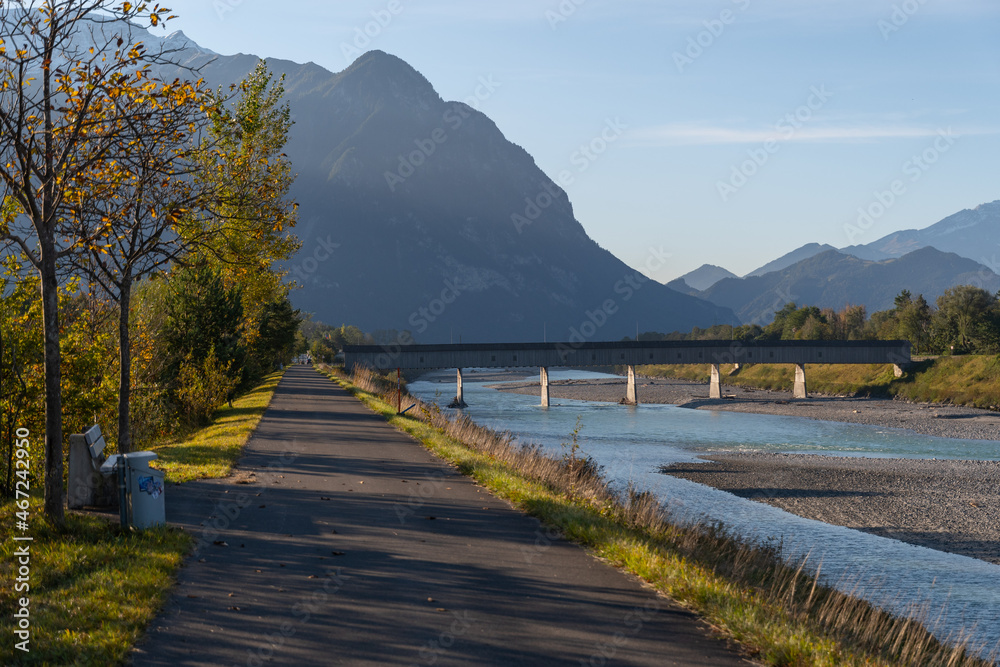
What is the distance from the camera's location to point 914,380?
98.2 m

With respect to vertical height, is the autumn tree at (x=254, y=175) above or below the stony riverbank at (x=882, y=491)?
above

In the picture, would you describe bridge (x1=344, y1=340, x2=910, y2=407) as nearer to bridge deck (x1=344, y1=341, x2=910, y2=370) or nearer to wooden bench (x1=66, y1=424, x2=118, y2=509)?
bridge deck (x1=344, y1=341, x2=910, y2=370)

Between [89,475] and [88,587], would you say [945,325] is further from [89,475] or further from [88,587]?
[88,587]

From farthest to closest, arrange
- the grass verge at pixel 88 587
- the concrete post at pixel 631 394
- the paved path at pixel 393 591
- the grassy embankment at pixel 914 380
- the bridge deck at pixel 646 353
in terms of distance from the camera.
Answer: the concrete post at pixel 631 394, the bridge deck at pixel 646 353, the grassy embankment at pixel 914 380, the paved path at pixel 393 591, the grass verge at pixel 88 587

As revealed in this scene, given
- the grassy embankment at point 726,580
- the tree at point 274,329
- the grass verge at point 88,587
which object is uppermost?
the tree at point 274,329

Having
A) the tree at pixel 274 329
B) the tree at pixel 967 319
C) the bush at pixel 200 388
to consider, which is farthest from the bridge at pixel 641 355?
the bush at pixel 200 388

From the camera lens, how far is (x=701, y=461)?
4244 cm

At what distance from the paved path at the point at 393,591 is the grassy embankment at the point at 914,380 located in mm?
85100

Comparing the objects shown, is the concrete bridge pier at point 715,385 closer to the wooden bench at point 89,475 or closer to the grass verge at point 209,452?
the grass verge at point 209,452

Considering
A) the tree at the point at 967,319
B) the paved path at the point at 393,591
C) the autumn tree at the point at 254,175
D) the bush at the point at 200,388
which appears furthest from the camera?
the tree at the point at 967,319

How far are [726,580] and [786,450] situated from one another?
1684 inches

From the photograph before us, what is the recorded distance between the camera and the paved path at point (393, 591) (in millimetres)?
7227

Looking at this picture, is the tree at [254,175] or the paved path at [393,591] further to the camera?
the tree at [254,175]

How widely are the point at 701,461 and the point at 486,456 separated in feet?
78.0
